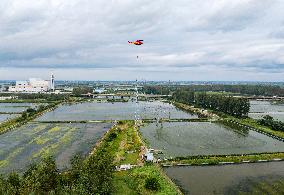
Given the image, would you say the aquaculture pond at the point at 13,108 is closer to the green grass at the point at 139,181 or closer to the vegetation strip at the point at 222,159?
the vegetation strip at the point at 222,159

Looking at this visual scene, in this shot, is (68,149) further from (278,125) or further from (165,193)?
(278,125)

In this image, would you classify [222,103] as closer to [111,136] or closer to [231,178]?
[111,136]

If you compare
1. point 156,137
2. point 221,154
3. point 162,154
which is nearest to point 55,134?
point 156,137

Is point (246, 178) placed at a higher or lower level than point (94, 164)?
lower

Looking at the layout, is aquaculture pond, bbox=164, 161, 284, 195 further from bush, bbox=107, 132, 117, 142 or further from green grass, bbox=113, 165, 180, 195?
bush, bbox=107, 132, 117, 142

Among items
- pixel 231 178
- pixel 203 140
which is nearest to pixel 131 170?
pixel 231 178
